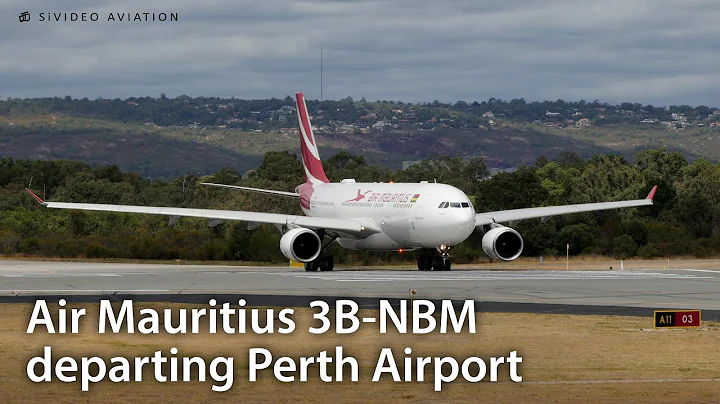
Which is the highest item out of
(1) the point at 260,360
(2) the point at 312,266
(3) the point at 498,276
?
(1) the point at 260,360

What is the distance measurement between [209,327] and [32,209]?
92219mm

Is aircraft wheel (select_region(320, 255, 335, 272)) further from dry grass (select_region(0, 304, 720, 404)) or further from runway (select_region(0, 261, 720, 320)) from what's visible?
dry grass (select_region(0, 304, 720, 404))

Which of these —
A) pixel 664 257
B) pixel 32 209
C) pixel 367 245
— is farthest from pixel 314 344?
pixel 32 209

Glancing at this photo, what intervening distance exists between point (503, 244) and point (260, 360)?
37.2 metres

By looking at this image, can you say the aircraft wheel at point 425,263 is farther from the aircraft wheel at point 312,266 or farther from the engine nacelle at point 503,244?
the aircraft wheel at point 312,266

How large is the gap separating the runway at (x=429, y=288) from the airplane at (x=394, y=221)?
3494mm

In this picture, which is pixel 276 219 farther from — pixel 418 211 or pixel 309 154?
pixel 309 154

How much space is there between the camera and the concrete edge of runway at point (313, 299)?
35.6 m

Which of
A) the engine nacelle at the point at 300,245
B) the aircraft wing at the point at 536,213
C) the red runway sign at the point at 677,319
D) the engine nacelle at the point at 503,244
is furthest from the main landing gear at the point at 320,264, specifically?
the red runway sign at the point at 677,319

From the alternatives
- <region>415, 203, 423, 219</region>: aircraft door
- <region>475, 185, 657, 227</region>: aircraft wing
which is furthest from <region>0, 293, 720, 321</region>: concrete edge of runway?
<region>475, 185, 657, 227</region>: aircraft wing

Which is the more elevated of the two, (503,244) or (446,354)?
(446,354)

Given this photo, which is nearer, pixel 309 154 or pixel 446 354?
pixel 446 354

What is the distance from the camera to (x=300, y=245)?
2383 inches

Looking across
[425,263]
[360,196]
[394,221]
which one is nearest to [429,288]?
[394,221]
